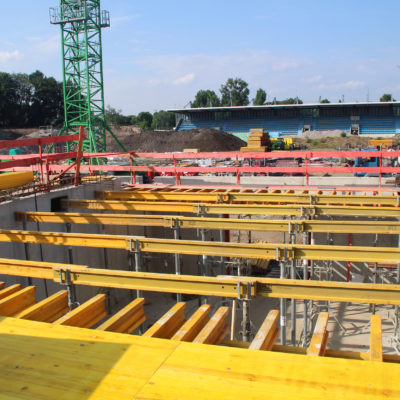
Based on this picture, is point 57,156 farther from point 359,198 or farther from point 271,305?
point 359,198

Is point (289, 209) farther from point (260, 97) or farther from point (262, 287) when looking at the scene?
point (260, 97)

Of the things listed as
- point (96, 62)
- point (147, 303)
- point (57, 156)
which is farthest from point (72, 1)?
point (147, 303)

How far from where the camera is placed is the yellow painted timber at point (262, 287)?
4.52 m

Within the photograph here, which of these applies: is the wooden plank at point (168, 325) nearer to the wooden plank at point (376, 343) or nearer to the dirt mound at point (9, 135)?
the wooden plank at point (376, 343)

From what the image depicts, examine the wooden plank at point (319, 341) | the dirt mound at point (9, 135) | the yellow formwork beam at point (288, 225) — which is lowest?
the wooden plank at point (319, 341)

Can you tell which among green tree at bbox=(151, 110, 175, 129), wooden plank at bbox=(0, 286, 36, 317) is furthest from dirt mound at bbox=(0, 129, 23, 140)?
wooden plank at bbox=(0, 286, 36, 317)

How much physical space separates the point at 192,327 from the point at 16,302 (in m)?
1.97

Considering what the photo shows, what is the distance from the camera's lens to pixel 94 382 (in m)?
2.63

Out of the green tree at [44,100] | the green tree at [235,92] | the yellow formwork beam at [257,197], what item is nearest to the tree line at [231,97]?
the green tree at [235,92]

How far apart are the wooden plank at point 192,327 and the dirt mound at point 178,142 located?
148ft

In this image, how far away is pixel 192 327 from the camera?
3664mm

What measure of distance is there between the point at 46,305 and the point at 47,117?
238 ft

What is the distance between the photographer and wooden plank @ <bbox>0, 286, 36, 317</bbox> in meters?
4.28

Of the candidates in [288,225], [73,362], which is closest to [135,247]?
[288,225]
